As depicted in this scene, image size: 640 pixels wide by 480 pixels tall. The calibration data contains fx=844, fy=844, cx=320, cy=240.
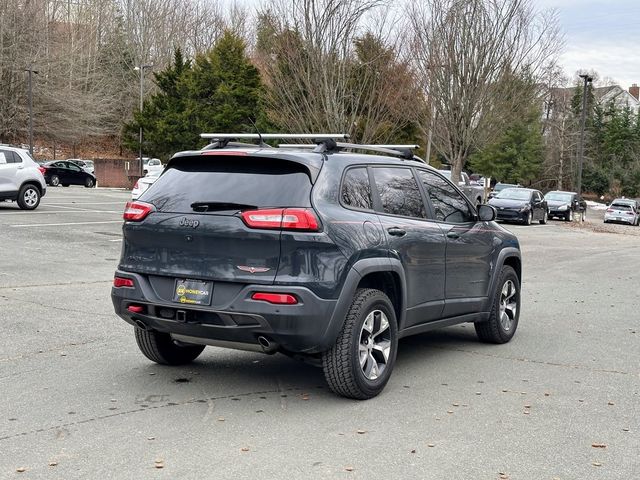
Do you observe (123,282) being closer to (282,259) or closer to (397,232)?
(282,259)

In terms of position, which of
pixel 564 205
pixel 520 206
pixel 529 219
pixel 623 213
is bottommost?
pixel 623 213

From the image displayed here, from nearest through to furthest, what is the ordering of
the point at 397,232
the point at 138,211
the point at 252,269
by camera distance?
the point at 252,269, the point at 138,211, the point at 397,232

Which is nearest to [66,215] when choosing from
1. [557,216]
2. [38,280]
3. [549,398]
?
[38,280]

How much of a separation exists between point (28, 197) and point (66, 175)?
26.3 m

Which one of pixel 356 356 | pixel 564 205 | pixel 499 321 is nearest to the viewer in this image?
pixel 356 356

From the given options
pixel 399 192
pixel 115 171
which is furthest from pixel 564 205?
pixel 399 192

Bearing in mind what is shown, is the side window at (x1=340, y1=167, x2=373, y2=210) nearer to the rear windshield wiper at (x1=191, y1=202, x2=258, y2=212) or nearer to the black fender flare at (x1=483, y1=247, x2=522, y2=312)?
the rear windshield wiper at (x1=191, y1=202, x2=258, y2=212)

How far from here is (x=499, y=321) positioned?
8.08 metres

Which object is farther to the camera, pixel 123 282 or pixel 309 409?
pixel 123 282

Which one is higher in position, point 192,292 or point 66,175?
point 66,175

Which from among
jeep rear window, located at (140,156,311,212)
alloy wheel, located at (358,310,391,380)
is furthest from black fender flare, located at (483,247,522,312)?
jeep rear window, located at (140,156,311,212)

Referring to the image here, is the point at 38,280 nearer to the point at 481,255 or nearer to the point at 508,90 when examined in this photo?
the point at 481,255

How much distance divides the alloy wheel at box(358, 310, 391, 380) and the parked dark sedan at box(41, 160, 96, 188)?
146ft

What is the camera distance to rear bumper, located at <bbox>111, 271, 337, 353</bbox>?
5.46 meters
